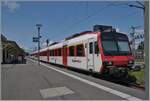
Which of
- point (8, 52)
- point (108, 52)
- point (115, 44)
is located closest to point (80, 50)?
point (115, 44)

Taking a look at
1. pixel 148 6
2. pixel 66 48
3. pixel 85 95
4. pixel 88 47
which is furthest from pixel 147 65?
pixel 66 48

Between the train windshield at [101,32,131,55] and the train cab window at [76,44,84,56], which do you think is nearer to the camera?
the train windshield at [101,32,131,55]

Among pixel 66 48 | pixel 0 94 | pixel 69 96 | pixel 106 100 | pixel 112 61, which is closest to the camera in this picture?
pixel 106 100

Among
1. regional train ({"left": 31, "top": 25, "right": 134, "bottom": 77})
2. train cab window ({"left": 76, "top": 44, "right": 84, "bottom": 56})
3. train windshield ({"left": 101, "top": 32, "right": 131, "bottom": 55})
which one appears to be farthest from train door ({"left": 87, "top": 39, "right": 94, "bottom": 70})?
train cab window ({"left": 76, "top": 44, "right": 84, "bottom": 56})

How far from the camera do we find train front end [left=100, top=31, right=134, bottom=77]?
1600 cm

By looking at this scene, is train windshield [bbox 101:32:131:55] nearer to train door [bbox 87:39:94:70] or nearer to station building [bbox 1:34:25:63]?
train door [bbox 87:39:94:70]

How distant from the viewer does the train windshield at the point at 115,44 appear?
54.1 feet

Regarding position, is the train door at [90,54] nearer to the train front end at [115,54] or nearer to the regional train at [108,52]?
the regional train at [108,52]

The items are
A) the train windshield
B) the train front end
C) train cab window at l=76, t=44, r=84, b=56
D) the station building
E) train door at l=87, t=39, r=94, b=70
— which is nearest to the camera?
the train front end

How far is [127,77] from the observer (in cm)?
1772

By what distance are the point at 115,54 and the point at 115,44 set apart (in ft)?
2.26

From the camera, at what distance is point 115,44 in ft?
55.1

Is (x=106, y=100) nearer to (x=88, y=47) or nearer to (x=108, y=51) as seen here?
(x=108, y=51)

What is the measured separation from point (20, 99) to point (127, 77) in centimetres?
882
